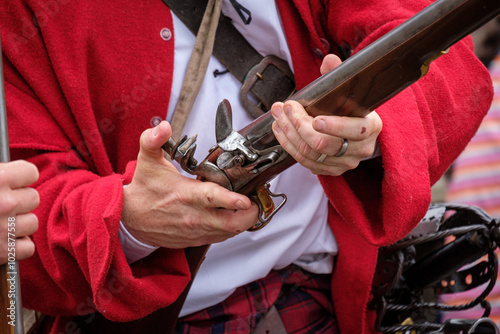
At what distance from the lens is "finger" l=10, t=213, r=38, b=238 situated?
102 cm

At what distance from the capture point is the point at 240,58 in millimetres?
1344

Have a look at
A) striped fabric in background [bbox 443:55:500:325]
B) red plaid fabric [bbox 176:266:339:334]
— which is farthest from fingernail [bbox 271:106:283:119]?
striped fabric in background [bbox 443:55:500:325]

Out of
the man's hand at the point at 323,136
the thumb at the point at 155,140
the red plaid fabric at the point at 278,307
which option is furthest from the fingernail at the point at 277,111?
the red plaid fabric at the point at 278,307

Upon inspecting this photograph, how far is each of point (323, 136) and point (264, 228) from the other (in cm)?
57

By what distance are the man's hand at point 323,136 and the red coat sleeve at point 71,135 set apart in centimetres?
42

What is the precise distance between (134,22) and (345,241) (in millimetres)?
812

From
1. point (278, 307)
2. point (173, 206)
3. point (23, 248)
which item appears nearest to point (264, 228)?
point (278, 307)

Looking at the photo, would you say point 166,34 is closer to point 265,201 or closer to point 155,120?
point 155,120

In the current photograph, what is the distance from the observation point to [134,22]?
1.27 metres

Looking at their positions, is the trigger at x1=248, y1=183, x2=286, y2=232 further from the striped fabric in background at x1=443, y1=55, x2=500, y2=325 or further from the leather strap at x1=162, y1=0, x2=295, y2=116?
the striped fabric in background at x1=443, y1=55, x2=500, y2=325

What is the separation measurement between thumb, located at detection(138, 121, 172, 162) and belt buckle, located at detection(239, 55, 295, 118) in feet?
1.18

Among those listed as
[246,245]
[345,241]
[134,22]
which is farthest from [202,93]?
[345,241]

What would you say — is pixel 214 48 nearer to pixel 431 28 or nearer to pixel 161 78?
pixel 161 78

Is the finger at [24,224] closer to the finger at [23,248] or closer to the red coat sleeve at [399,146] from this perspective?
the finger at [23,248]
